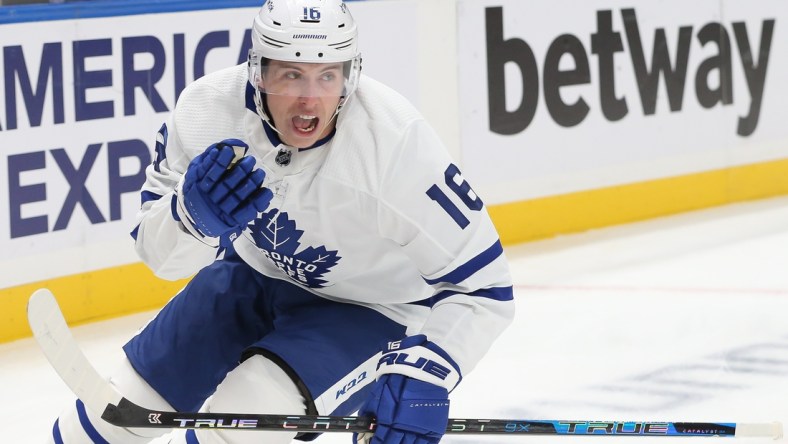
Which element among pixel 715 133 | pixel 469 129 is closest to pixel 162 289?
pixel 469 129

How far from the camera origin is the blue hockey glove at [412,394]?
2496mm

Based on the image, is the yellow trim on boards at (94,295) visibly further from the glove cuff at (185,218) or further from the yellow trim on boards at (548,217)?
the glove cuff at (185,218)

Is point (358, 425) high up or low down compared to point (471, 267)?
down

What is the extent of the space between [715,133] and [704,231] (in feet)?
2.48

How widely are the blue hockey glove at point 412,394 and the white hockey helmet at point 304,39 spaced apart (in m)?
0.46

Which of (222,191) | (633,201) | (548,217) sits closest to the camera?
(222,191)

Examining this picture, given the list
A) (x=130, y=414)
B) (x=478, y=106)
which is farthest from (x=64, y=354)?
(x=478, y=106)

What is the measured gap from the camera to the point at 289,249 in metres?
2.72

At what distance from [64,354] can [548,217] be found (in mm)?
3857

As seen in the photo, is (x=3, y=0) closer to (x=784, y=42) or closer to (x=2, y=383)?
(x=2, y=383)

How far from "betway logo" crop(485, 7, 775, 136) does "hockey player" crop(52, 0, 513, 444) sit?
321cm

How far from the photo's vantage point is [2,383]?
13.4ft

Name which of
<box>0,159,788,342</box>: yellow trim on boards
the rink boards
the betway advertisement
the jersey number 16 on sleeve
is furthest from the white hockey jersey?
the betway advertisement

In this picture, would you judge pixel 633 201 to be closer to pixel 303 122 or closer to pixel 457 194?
pixel 457 194
